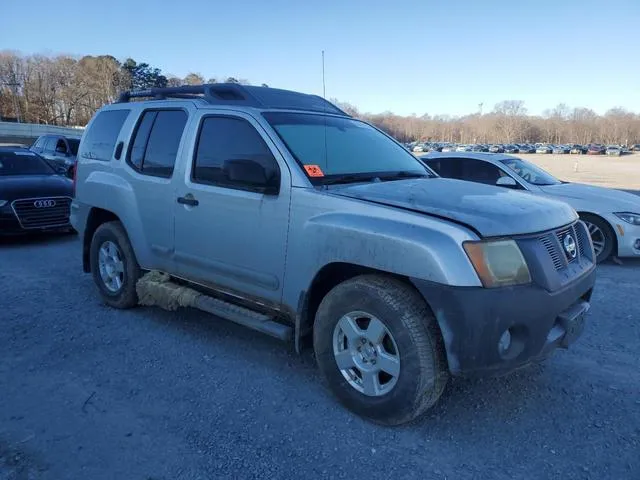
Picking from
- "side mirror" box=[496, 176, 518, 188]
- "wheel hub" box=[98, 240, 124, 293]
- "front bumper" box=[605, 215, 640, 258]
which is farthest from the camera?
"side mirror" box=[496, 176, 518, 188]

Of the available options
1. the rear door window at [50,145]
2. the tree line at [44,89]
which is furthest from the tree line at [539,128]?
the rear door window at [50,145]

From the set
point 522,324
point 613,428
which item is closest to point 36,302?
point 522,324

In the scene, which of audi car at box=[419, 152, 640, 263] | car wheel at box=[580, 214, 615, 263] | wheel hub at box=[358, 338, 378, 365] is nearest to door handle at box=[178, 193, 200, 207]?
wheel hub at box=[358, 338, 378, 365]

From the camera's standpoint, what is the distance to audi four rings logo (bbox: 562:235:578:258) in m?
3.25

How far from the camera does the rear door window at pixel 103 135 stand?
508 cm

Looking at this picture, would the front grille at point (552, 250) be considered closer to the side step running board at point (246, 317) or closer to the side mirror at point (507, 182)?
the side step running board at point (246, 317)

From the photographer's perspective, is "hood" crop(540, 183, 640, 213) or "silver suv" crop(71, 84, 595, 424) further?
"hood" crop(540, 183, 640, 213)

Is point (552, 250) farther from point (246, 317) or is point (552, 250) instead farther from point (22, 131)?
point (22, 131)

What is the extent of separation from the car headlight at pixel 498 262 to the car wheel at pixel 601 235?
506cm

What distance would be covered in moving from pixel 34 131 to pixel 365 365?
61502 mm

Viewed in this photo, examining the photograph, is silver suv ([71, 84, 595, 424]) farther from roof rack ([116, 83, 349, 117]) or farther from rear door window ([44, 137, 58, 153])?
rear door window ([44, 137, 58, 153])

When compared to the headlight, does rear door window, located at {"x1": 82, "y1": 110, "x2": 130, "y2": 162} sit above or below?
above

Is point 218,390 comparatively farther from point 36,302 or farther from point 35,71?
point 35,71

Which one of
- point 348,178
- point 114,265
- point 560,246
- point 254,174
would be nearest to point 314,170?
point 348,178
